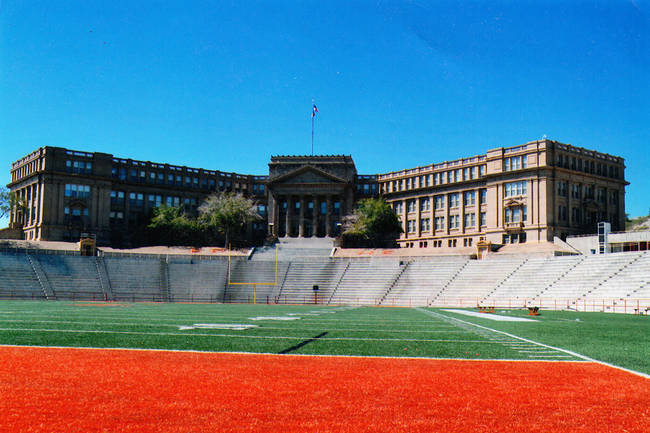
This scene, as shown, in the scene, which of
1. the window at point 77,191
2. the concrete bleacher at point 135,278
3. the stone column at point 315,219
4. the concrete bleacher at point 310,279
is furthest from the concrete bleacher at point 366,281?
the window at point 77,191

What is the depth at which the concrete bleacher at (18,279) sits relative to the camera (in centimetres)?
5042

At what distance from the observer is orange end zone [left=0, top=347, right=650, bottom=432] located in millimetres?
6402

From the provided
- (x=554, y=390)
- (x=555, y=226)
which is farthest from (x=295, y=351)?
(x=555, y=226)

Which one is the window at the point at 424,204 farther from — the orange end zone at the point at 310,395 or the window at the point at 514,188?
the orange end zone at the point at 310,395

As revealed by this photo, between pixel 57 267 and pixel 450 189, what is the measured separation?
53216 millimetres

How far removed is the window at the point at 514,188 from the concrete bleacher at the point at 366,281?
1875 centimetres

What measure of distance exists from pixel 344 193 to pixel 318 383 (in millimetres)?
79846

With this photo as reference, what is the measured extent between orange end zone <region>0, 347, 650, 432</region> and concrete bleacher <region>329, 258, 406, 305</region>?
44381 millimetres

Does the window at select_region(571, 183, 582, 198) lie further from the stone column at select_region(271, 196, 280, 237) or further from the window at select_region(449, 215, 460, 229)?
the stone column at select_region(271, 196, 280, 237)

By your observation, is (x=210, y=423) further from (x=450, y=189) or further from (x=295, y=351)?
(x=450, y=189)

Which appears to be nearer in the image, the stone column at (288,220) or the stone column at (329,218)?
the stone column at (288,220)

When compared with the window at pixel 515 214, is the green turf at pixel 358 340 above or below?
below

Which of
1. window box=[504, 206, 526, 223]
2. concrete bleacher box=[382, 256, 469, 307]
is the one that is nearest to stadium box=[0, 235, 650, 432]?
concrete bleacher box=[382, 256, 469, 307]

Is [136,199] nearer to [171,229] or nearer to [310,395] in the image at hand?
[171,229]
